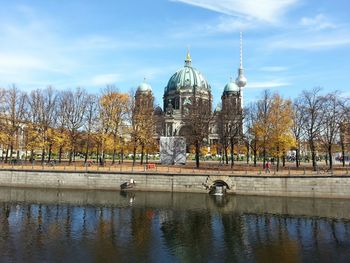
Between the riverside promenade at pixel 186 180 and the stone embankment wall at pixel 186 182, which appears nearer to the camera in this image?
the stone embankment wall at pixel 186 182

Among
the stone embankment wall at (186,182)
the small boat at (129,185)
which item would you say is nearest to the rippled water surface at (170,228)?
the stone embankment wall at (186,182)

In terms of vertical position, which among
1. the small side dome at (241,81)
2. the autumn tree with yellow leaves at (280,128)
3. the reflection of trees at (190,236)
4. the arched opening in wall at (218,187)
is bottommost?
the reflection of trees at (190,236)

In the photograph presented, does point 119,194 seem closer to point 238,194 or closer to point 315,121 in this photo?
point 238,194

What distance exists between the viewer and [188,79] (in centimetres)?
15550

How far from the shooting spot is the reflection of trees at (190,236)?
25250mm

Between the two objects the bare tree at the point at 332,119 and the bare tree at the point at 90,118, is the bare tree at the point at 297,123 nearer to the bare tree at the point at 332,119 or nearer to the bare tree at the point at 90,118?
the bare tree at the point at 332,119

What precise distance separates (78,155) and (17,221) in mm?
68688

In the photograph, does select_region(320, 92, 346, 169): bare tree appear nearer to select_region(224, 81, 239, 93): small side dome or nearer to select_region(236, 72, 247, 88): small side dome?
select_region(224, 81, 239, 93): small side dome

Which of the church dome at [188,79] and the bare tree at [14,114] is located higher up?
the church dome at [188,79]

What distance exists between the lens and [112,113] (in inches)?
2704

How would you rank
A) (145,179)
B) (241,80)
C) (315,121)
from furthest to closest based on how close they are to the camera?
(241,80) → (315,121) → (145,179)

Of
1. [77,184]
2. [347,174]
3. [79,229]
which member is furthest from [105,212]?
[347,174]

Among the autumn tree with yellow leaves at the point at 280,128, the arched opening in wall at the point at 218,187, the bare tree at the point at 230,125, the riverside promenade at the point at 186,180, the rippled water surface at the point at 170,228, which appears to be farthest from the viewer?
the bare tree at the point at 230,125

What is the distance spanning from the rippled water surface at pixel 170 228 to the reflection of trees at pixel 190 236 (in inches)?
2.5
